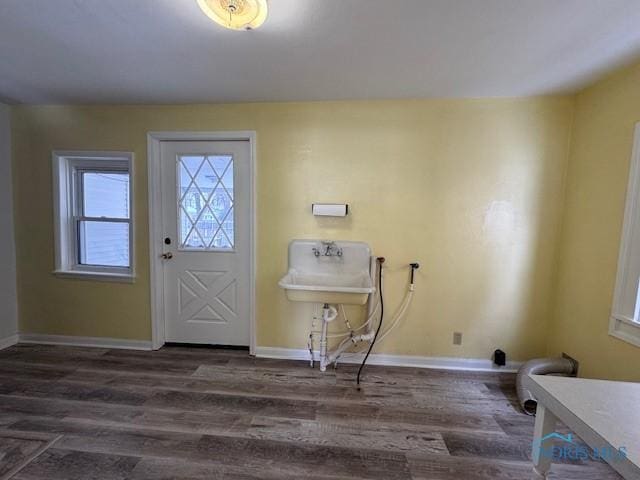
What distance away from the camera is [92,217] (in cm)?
280

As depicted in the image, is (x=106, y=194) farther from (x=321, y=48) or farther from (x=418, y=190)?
(x=418, y=190)

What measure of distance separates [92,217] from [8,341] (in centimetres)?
148

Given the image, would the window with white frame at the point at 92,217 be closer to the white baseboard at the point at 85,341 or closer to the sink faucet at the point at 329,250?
the white baseboard at the point at 85,341

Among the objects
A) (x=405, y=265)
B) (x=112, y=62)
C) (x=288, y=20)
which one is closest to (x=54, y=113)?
(x=112, y=62)

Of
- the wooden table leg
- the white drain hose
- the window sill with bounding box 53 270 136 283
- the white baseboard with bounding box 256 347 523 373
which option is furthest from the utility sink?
the window sill with bounding box 53 270 136 283

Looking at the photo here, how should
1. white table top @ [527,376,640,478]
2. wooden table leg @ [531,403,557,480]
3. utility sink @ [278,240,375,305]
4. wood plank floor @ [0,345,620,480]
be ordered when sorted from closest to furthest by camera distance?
1. white table top @ [527,376,640,478]
2. wooden table leg @ [531,403,557,480]
3. wood plank floor @ [0,345,620,480]
4. utility sink @ [278,240,375,305]

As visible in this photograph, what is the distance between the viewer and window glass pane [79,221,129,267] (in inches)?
110

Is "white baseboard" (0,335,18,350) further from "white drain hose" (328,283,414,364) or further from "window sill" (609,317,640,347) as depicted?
"window sill" (609,317,640,347)

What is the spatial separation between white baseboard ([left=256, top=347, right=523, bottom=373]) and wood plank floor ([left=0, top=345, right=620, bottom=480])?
0.07 meters

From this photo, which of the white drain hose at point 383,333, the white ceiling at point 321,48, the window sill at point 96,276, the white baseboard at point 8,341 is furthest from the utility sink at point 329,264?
Result: the white baseboard at point 8,341

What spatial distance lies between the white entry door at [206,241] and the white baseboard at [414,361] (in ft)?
1.42

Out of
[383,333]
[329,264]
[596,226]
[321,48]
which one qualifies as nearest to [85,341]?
[329,264]

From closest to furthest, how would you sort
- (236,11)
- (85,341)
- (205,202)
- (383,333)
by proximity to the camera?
(236,11), (383,333), (205,202), (85,341)

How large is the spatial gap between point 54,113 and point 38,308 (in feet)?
6.44
